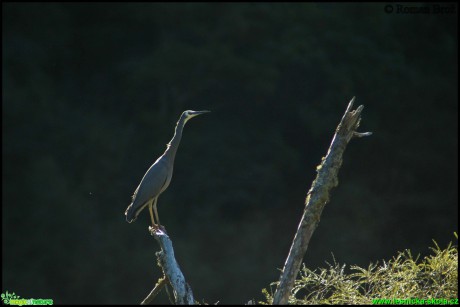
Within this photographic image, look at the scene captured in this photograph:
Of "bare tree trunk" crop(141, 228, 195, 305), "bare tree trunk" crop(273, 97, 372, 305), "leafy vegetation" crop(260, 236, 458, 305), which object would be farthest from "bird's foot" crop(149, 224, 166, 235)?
"bare tree trunk" crop(273, 97, 372, 305)

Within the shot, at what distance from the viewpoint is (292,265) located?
2.47 meters

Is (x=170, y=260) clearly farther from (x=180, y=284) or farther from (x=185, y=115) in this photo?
(x=185, y=115)

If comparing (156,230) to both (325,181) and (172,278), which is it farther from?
(325,181)

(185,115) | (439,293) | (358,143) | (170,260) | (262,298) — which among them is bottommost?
(262,298)

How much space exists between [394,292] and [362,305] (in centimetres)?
18

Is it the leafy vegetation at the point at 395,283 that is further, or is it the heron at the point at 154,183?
the heron at the point at 154,183

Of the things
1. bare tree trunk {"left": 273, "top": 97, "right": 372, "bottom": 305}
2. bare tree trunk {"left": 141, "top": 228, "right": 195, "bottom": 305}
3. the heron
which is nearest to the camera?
bare tree trunk {"left": 273, "top": 97, "right": 372, "bottom": 305}

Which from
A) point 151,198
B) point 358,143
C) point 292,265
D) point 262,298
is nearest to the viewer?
point 292,265

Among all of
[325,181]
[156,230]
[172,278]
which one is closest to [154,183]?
[156,230]

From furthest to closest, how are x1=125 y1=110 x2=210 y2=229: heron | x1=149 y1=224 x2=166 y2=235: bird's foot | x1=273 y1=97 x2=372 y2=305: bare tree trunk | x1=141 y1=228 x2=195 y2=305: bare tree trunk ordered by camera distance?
x1=125 y1=110 x2=210 y2=229: heron
x1=149 y1=224 x2=166 y2=235: bird's foot
x1=141 y1=228 x2=195 y2=305: bare tree trunk
x1=273 y1=97 x2=372 y2=305: bare tree trunk

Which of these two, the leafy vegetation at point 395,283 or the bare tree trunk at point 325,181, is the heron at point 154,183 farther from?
the bare tree trunk at point 325,181

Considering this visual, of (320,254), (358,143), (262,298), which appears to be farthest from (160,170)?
(358,143)

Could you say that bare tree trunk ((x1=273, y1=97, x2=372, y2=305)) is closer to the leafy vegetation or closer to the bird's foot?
the leafy vegetation

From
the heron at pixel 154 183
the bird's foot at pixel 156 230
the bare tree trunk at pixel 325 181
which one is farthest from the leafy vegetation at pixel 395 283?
the heron at pixel 154 183
